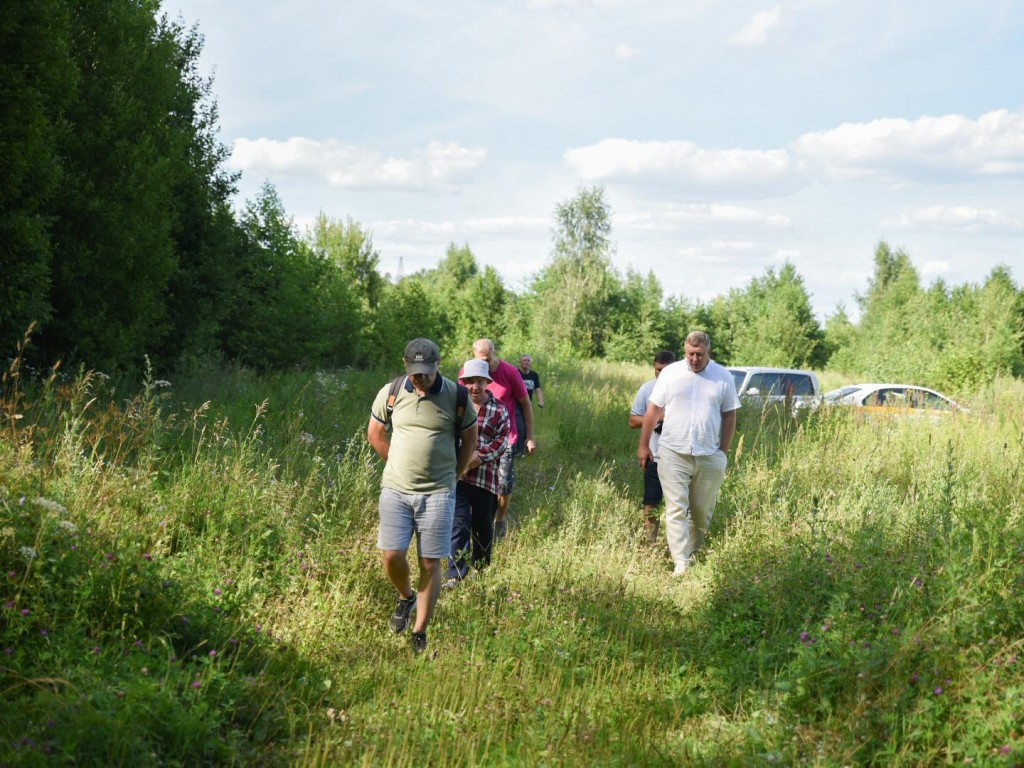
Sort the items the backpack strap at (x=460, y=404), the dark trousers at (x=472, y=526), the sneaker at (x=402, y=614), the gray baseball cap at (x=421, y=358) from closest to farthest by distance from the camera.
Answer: the gray baseball cap at (x=421, y=358) → the sneaker at (x=402, y=614) → the backpack strap at (x=460, y=404) → the dark trousers at (x=472, y=526)

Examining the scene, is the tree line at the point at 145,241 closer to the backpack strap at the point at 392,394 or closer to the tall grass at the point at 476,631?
the tall grass at the point at 476,631

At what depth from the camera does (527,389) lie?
39.0 feet

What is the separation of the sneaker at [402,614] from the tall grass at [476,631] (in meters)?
0.11

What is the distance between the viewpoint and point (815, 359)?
172 feet

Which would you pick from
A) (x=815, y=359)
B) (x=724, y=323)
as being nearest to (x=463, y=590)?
(x=815, y=359)

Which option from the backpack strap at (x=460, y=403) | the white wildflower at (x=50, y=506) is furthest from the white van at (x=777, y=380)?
the white wildflower at (x=50, y=506)

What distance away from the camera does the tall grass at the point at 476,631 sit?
387cm

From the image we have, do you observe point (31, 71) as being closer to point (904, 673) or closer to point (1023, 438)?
point (904, 673)

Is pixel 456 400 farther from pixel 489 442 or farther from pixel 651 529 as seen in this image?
pixel 651 529

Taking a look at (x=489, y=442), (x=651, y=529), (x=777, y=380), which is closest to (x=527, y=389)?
(x=651, y=529)

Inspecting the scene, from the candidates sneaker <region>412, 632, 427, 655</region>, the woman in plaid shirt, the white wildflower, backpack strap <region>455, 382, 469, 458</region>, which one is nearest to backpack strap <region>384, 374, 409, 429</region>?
backpack strap <region>455, 382, 469, 458</region>

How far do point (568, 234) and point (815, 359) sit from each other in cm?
1726

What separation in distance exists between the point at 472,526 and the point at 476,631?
1610mm

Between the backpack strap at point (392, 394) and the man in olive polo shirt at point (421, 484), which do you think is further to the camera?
the backpack strap at point (392, 394)
